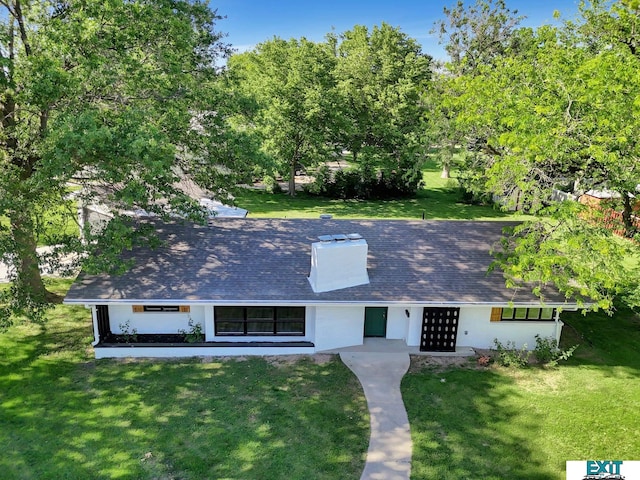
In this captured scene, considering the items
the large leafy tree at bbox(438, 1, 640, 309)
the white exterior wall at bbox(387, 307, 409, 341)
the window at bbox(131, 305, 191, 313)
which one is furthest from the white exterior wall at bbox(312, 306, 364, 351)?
the large leafy tree at bbox(438, 1, 640, 309)

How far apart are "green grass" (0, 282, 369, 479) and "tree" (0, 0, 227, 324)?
2786mm

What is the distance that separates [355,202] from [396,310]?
2324 centimetres

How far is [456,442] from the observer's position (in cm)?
1180

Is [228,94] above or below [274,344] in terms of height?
above

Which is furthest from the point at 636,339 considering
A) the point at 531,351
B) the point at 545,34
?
the point at 545,34

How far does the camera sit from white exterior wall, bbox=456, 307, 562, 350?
52.2 ft

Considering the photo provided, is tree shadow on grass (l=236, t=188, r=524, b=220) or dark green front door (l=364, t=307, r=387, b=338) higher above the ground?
tree shadow on grass (l=236, t=188, r=524, b=220)

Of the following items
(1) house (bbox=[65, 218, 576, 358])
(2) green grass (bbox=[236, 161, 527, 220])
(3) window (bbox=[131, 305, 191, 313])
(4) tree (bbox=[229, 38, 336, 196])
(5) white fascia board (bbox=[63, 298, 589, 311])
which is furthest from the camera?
(4) tree (bbox=[229, 38, 336, 196])

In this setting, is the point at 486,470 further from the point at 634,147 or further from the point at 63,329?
the point at 63,329

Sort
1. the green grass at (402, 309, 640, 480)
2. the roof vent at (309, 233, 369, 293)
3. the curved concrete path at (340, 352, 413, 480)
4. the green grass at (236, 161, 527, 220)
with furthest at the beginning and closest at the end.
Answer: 1. the green grass at (236, 161, 527, 220)
2. the roof vent at (309, 233, 369, 293)
3. the green grass at (402, 309, 640, 480)
4. the curved concrete path at (340, 352, 413, 480)

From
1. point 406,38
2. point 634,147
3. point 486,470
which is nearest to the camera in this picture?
point 486,470

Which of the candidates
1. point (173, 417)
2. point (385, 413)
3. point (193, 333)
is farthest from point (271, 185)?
point (385, 413)

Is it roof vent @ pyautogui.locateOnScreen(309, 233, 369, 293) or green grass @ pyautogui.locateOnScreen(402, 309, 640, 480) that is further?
roof vent @ pyautogui.locateOnScreen(309, 233, 369, 293)

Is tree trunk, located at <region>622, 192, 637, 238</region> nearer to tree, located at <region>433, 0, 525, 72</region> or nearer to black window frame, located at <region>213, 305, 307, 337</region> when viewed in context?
black window frame, located at <region>213, 305, 307, 337</region>
